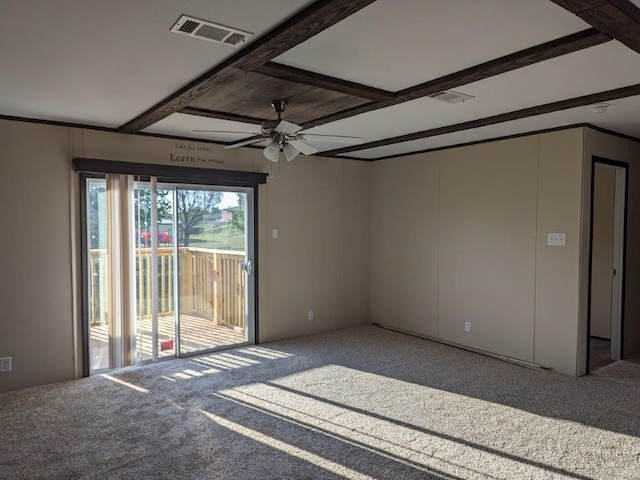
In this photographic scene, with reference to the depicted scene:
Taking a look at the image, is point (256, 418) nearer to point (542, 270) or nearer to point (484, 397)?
point (484, 397)

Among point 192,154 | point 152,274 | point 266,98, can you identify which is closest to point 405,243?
point 192,154

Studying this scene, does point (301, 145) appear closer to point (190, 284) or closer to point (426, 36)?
point (426, 36)

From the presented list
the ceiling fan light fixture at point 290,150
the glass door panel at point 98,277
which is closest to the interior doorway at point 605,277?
the ceiling fan light fixture at point 290,150

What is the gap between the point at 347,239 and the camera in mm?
6371

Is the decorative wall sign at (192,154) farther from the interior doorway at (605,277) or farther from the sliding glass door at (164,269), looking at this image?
the interior doorway at (605,277)

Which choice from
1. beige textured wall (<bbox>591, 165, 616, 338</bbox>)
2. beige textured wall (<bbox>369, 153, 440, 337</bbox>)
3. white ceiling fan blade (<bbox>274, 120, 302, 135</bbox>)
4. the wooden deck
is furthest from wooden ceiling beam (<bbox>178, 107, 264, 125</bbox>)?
beige textured wall (<bbox>591, 165, 616, 338</bbox>)

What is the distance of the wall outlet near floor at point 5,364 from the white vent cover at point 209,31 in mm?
3346

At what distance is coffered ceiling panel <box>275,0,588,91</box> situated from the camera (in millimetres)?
2025

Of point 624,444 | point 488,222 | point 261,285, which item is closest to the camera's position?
point 624,444

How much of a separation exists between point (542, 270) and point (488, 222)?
2.53 feet

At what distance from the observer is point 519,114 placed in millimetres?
3809

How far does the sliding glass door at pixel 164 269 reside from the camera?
4.51 metres

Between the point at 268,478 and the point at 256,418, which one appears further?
the point at 256,418

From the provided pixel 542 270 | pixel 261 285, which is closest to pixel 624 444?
pixel 542 270
